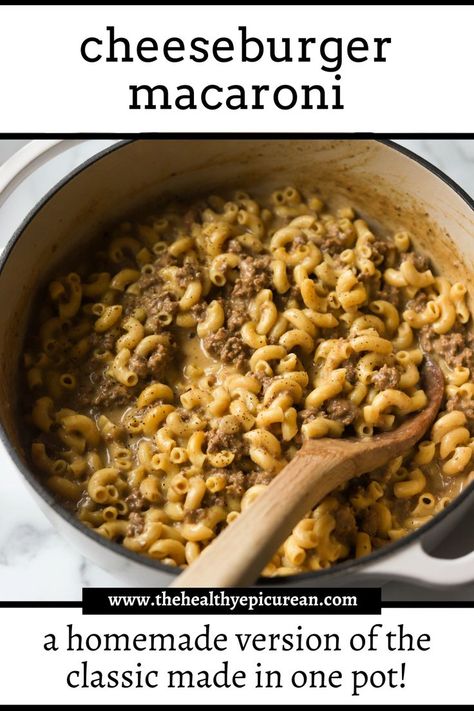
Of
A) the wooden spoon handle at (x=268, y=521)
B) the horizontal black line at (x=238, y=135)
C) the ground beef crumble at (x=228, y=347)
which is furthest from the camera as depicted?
the horizontal black line at (x=238, y=135)

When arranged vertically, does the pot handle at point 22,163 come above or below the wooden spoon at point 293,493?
above

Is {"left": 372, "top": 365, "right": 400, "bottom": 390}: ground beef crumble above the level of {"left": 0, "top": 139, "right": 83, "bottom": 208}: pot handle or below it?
below

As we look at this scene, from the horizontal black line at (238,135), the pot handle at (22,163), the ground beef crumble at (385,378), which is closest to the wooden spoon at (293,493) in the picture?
the ground beef crumble at (385,378)

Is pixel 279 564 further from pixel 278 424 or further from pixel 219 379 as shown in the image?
pixel 219 379

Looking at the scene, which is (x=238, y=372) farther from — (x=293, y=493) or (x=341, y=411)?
(x=293, y=493)

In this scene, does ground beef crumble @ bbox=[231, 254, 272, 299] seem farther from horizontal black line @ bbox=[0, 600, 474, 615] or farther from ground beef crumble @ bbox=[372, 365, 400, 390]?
horizontal black line @ bbox=[0, 600, 474, 615]

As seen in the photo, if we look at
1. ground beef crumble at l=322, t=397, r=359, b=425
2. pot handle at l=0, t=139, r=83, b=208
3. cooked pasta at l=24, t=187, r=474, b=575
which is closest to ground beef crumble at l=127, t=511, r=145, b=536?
cooked pasta at l=24, t=187, r=474, b=575

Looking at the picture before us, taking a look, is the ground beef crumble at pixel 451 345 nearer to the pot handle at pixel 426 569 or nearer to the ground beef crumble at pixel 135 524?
the pot handle at pixel 426 569
